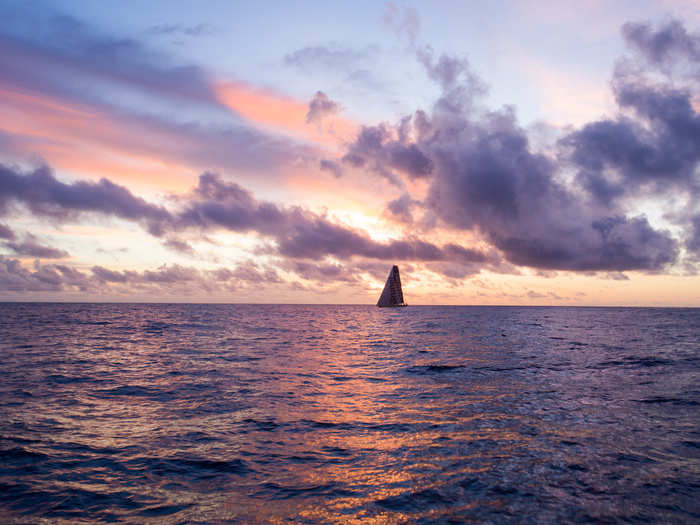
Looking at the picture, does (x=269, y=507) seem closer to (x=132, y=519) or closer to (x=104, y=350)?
(x=132, y=519)

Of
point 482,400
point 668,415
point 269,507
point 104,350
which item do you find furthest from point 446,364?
point 104,350

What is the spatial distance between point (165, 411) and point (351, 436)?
847 centimetres

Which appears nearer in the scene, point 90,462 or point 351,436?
point 90,462

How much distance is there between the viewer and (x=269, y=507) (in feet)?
30.0

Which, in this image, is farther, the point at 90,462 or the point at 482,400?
the point at 482,400

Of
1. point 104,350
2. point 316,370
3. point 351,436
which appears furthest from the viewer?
point 104,350

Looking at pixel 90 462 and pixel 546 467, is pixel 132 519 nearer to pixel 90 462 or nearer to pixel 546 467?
pixel 90 462

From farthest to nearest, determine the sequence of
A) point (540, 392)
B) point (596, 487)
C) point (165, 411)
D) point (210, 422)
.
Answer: point (540, 392) < point (165, 411) < point (210, 422) < point (596, 487)

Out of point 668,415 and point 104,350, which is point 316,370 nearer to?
point 668,415

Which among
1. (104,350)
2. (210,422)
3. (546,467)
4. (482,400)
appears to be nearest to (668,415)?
(482,400)

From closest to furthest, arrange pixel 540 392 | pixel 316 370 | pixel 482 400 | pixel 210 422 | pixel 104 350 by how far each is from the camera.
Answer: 1. pixel 210 422
2. pixel 482 400
3. pixel 540 392
4. pixel 316 370
5. pixel 104 350

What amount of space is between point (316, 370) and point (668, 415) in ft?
64.5

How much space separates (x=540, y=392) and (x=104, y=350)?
3696 cm

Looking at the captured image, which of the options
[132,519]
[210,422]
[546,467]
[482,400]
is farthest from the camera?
A: [482,400]
